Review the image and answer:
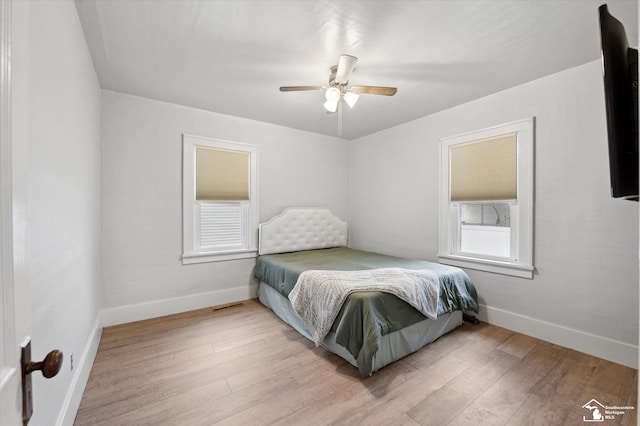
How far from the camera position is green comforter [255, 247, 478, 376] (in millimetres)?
2076

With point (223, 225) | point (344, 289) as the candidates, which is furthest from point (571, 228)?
point (223, 225)

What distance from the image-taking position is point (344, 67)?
2.22 m

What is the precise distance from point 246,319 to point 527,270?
3.09 metres

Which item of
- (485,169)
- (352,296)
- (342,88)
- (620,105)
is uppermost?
(342,88)

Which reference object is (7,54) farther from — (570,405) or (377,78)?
(570,405)

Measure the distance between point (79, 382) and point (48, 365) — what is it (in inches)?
70.9

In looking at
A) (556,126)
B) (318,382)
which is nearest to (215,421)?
(318,382)

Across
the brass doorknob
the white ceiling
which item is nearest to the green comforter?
the brass doorknob

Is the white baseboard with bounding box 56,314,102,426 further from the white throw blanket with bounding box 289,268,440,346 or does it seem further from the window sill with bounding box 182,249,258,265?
the white throw blanket with bounding box 289,268,440,346

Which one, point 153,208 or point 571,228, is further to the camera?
point 153,208

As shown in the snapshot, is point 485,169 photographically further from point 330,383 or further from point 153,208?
point 153,208

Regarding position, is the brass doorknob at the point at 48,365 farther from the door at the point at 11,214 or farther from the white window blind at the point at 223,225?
the white window blind at the point at 223,225

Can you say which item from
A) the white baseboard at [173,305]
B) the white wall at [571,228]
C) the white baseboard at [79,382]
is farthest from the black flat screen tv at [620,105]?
the white baseboard at [173,305]

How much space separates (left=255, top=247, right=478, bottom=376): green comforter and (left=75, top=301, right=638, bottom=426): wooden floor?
0.97 ft
